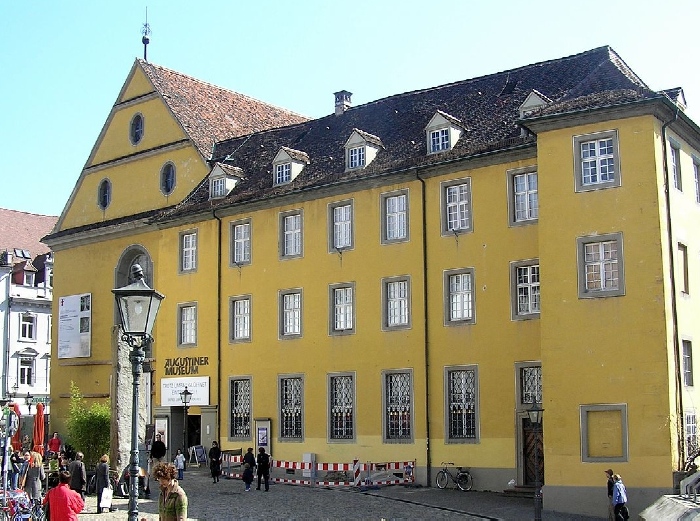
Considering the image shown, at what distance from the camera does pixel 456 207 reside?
32875 millimetres

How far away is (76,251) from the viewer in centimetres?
4744

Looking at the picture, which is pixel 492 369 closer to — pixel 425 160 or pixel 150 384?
pixel 425 160

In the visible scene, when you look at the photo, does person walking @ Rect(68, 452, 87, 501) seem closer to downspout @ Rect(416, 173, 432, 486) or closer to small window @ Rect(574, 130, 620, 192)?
downspout @ Rect(416, 173, 432, 486)

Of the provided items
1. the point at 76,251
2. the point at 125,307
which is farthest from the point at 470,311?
the point at 76,251

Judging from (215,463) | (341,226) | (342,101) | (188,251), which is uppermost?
(342,101)

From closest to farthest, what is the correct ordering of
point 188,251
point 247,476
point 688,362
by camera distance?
point 688,362 < point 247,476 < point 188,251

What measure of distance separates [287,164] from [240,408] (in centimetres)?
897

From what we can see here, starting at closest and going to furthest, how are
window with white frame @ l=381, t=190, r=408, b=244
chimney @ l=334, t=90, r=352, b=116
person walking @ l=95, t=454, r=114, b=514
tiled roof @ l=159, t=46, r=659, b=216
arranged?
person walking @ l=95, t=454, r=114, b=514 → tiled roof @ l=159, t=46, r=659, b=216 → window with white frame @ l=381, t=190, r=408, b=244 → chimney @ l=334, t=90, r=352, b=116

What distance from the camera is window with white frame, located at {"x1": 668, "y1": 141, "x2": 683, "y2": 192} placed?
2835 cm

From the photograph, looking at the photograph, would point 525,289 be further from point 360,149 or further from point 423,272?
point 360,149

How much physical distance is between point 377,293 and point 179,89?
16839 mm

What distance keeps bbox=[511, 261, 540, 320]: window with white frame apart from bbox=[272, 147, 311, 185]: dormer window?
10.2 m

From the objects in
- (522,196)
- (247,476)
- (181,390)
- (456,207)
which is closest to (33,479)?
(247,476)

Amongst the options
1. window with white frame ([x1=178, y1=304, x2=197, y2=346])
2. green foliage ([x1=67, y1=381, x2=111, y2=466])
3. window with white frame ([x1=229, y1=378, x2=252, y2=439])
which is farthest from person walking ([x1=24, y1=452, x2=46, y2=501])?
window with white frame ([x1=178, y1=304, x2=197, y2=346])
